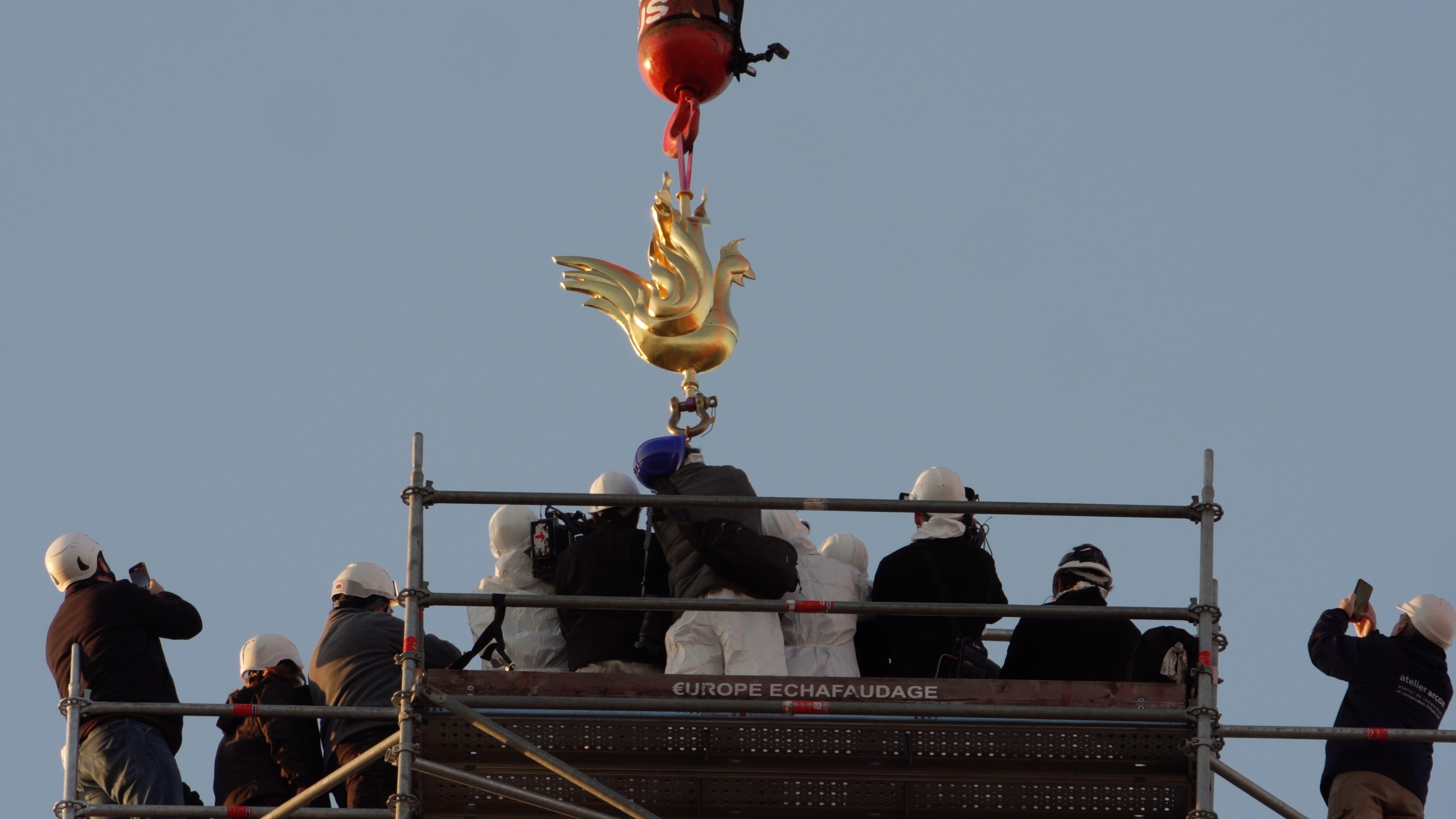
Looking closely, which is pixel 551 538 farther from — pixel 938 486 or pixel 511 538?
pixel 938 486

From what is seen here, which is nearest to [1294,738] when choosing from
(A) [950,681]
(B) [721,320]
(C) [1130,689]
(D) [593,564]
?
(C) [1130,689]

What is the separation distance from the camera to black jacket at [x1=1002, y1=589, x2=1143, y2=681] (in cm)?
1180

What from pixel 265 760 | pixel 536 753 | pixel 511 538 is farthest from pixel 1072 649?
pixel 265 760

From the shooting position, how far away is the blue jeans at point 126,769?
40.2 ft

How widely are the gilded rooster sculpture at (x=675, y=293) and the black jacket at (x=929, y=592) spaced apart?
261 cm

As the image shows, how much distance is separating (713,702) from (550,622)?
2.20 meters

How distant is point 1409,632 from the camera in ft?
41.6

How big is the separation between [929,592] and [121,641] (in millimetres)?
4360

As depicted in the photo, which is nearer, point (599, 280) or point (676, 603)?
point (676, 603)

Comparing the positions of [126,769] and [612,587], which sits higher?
[612,587]

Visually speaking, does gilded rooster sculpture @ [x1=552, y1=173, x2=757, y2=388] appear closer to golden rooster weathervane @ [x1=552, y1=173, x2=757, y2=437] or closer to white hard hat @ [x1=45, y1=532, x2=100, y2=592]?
golden rooster weathervane @ [x1=552, y1=173, x2=757, y2=437]

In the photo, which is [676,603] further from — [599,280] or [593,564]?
[599,280]

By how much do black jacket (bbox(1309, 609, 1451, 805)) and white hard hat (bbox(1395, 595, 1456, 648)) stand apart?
0.14ft

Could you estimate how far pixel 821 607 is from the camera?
1137cm
